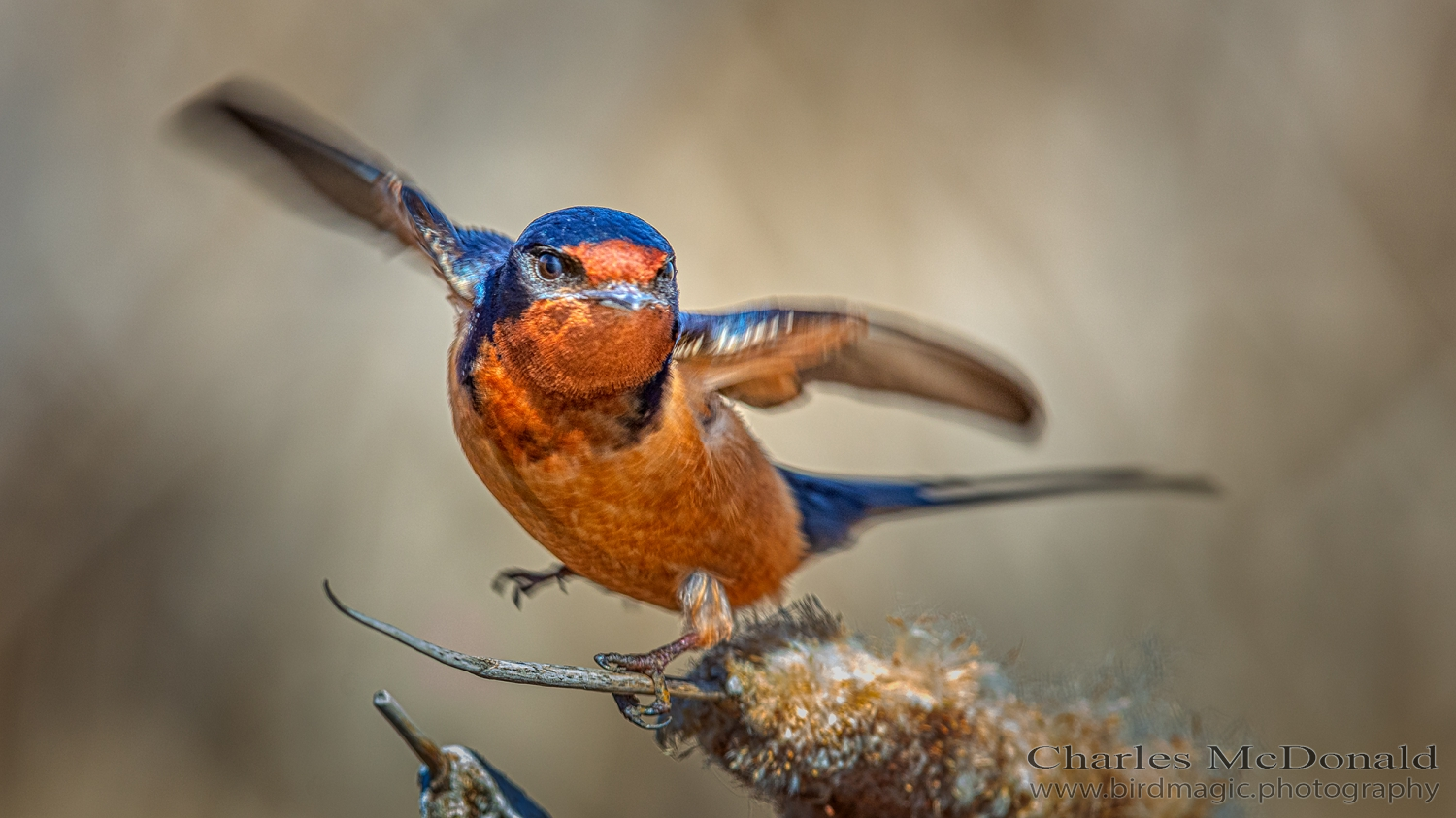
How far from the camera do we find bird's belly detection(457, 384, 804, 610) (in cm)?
60

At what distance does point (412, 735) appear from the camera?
0.44 meters

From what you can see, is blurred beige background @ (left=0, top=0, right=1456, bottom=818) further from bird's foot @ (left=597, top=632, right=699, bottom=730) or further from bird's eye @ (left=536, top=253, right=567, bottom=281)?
bird's eye @ (left=536, top=253, right=567, bottom=281)

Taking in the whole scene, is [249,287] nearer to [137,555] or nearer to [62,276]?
[62,276]

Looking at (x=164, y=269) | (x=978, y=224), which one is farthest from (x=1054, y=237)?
(x=164, y=269)

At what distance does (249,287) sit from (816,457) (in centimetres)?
86

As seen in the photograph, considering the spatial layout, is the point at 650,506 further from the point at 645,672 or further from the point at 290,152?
the point at 290,152

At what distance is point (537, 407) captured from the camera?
564 mm

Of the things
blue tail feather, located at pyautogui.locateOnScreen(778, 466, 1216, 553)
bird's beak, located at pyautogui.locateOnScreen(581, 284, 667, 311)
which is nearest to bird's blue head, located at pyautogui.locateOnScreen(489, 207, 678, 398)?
bird's beak, located at pyautogui.locateOnScreen(581, 284, 667, 311)

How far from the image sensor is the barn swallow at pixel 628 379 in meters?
0.51

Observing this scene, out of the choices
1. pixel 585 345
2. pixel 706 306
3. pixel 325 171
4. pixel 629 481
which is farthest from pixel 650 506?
pixel 706 306

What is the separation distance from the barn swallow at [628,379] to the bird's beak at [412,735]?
14 cm

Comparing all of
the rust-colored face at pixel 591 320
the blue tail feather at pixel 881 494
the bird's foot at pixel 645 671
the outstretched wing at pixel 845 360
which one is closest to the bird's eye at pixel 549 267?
the rust-colored face at pixel 591 320

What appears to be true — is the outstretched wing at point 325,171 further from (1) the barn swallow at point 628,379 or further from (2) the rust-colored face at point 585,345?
(2) the rust-colored face at point 585,345

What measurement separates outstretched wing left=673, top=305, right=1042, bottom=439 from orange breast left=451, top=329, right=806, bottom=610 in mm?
31
